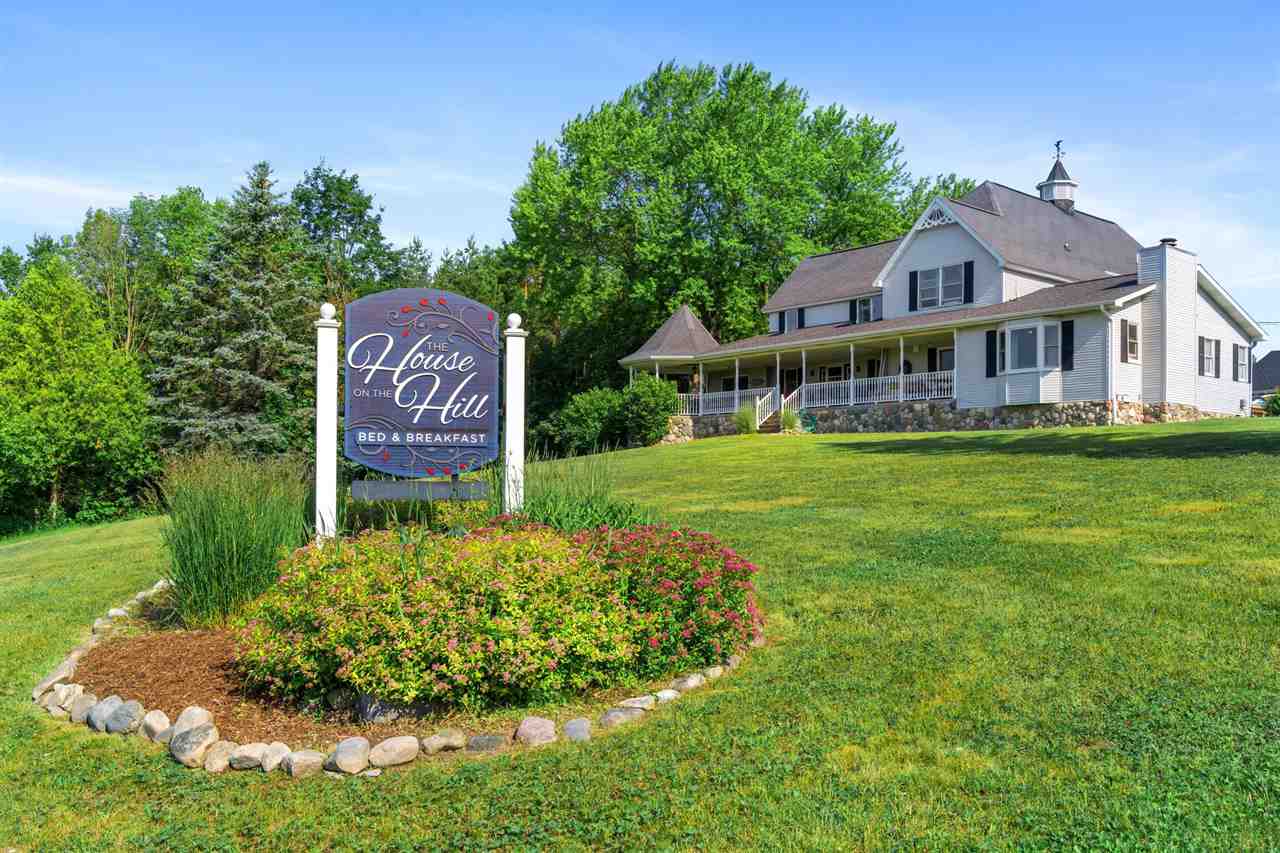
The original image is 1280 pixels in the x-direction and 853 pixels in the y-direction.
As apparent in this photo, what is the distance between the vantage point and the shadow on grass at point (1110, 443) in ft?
46.9

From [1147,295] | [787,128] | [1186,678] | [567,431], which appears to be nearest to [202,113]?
[1186,678]

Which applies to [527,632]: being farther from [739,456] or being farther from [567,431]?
[567,431]

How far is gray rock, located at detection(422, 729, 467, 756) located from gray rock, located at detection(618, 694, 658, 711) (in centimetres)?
94

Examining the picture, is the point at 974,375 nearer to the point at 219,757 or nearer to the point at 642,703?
the point at 642,703

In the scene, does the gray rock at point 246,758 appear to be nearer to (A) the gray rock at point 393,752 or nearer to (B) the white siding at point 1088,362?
(A) the gray rock at point 393,752

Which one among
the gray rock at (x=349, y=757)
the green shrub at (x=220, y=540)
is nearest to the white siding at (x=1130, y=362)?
the green shrub at (x=220, y=540)

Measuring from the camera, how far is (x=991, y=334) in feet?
88.1

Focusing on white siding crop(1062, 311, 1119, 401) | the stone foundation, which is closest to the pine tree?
the stone foundation

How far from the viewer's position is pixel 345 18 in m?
11.7

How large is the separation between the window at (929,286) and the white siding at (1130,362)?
21.4 feet

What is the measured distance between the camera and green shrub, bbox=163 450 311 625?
733 cm

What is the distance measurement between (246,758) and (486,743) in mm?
1242

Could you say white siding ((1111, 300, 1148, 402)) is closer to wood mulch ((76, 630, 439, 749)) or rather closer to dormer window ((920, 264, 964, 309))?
dormer window ((920, 264, 964, 309))

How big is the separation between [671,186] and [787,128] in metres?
6.04
